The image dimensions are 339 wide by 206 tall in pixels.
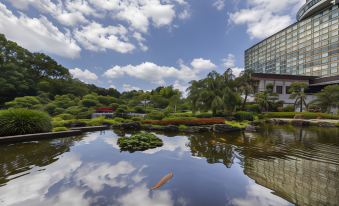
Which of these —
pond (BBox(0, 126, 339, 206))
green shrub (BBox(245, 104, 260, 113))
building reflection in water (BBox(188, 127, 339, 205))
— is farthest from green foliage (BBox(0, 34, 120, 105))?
green shrub (BBox(245, 104, 260, 113))

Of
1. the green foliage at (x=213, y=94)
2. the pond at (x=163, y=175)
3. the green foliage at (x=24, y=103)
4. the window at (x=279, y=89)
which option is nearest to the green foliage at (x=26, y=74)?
the green foliage at (x=24, y=103)

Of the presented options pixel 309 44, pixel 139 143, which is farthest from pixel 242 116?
pixel 309 44

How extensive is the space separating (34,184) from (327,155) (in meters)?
10.8

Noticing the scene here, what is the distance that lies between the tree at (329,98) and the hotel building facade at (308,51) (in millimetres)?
8586

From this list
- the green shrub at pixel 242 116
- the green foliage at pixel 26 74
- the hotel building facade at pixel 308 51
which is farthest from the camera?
the hotel building facade at pixel 308 51

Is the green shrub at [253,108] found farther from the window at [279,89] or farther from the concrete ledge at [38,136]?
the concrete ledge at [38,136]

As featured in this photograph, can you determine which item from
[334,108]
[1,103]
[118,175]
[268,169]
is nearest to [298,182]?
[268,169]

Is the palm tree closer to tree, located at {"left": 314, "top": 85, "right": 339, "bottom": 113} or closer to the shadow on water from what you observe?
tree, located at {"left": 314, "top": 85, "right": 339, "bottom": 113}

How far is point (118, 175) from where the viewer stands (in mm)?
4664

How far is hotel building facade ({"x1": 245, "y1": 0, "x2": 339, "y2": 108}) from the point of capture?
136 feet

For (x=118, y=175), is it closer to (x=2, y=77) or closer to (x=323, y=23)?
(x=2, y=77)

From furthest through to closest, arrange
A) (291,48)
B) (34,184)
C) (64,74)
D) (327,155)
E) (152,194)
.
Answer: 1. (291,48)
2. (64,74)
3. (327,155)
4. (34,184)
5. (152,194)

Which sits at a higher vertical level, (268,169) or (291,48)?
(291,48)

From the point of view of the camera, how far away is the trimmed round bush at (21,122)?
8.30 m
